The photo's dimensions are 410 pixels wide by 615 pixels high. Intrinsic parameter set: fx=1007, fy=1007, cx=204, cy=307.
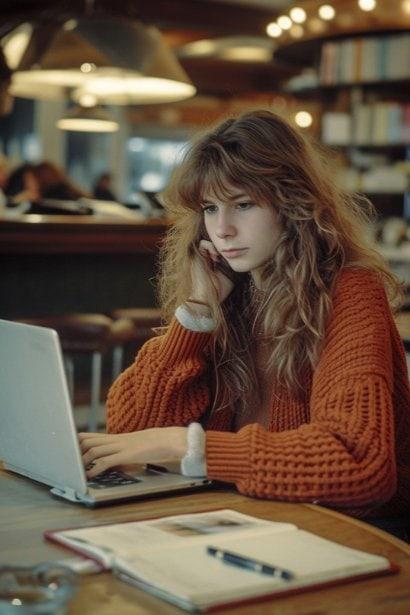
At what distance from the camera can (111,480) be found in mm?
1549

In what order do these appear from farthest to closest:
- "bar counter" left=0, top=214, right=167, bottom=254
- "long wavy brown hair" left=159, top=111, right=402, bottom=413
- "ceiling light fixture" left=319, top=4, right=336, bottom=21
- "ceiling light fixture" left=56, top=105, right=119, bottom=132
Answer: "ceiling light fixture" left=56, top=105, right=119, bottom=132
"ceiling light fixture" left=319, top=4, right=336, bottom=21
"bar counter" left=0, top=214, right=167, bottom=254
"long wavy brown hair" left=159, top=111, right=402, bottom=413

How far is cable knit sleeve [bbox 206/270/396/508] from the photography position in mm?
1506

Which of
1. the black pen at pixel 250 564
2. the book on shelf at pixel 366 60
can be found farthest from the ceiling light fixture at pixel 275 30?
the black pen at pixel 250 564

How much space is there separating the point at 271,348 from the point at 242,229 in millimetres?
248

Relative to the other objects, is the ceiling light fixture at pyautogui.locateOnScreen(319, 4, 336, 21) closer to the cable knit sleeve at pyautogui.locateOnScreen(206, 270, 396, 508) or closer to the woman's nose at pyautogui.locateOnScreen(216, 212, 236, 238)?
the woman's nose at pyautogui.locateOnScreen(216, 212, 236, 238)

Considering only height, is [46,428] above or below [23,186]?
below

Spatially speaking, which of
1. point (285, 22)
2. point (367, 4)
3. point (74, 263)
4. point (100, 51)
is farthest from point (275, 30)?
point (100, 51)

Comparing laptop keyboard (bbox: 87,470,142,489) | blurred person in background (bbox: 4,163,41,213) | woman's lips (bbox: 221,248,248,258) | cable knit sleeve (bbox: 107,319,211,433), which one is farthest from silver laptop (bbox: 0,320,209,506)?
blurred person in background (bbox: 4,163,41,213)

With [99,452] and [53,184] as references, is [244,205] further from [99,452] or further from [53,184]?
[53,184]

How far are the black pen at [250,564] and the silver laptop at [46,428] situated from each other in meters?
0.32

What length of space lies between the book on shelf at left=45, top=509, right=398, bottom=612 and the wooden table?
14 mm

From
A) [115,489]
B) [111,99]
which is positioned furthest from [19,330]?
[111,99]

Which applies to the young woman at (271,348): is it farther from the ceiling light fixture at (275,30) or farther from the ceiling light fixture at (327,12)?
the ceiling light fixture at (275,30)

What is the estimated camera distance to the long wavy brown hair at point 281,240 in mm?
1803
